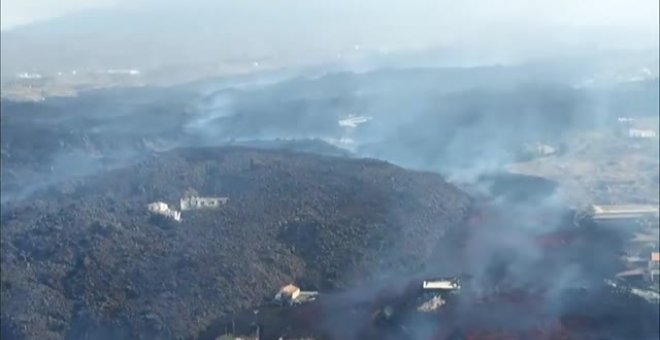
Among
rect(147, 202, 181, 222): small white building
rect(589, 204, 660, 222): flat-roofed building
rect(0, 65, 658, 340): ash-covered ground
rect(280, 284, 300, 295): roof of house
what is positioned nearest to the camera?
rect(0, 65, 658, 340): ash-covered ground

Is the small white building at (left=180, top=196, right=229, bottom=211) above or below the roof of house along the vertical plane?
below

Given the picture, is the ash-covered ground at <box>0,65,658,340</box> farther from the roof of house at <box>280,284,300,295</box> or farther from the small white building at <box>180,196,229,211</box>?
the small white building at <box>180,196,229,211</box>

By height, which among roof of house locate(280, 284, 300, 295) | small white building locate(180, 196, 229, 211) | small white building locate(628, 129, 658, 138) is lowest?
small white building locate(628, 129, 658, 138)

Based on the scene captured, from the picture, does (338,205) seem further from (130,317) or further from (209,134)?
(209,134)

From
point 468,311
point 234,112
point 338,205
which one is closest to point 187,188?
point 338,205

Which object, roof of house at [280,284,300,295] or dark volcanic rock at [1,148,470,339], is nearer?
dark volcanic rock at [1,148,470,339]

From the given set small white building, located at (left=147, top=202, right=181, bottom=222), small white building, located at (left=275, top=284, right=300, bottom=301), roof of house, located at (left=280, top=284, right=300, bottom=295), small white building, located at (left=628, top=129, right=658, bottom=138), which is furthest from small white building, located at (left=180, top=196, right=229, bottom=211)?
small white building, located at (left=628, top=129, right=658, bottom=138)

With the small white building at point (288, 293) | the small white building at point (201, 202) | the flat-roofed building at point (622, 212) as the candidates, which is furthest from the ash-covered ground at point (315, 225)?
the flat-roofed building at point (622, 212)

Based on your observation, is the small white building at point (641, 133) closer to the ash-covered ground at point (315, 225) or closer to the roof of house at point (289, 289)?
the ash-covered ground at point (315, 225)
